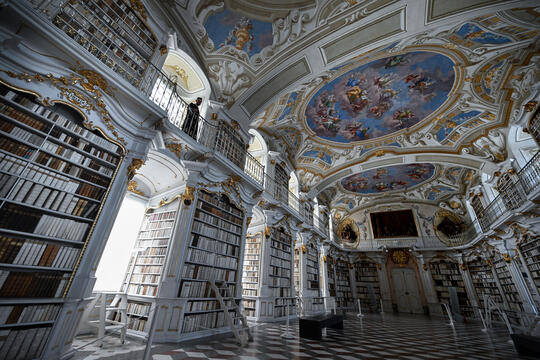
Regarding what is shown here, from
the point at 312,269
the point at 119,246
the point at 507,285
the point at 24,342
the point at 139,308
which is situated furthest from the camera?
the point at 312,269

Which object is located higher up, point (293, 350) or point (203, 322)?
point (203, 322)

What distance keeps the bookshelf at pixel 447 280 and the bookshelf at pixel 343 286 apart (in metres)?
4.87

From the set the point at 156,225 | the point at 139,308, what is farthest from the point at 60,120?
the point at 139,308

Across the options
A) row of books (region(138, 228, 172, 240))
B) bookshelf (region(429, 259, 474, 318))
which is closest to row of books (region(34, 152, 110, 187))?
row of books (region(138, 228, 172, 240))

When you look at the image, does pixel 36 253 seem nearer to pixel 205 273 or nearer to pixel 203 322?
pixel 205 273

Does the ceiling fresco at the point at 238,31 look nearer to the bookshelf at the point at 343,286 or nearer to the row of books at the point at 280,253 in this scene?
the row of books at the point at 280,253

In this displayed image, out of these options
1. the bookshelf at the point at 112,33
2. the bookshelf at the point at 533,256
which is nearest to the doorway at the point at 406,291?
the bookshelf at the point at 533,256

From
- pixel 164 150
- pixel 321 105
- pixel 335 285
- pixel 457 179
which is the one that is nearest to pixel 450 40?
pixel 321 105

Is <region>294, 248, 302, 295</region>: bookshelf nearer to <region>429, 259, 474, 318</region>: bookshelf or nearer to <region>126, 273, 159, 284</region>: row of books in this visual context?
<region>126, 273, 159, 284</region>: row of books

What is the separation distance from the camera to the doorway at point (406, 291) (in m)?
12.8

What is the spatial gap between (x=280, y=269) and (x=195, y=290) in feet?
12.4

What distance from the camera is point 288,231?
834 centimetres

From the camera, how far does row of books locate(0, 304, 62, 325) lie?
2.15m

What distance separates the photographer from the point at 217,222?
516 cm
